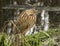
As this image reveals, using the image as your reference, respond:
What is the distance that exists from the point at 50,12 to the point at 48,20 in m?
0.34

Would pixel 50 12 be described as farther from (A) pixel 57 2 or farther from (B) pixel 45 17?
(A) pixel 57 2

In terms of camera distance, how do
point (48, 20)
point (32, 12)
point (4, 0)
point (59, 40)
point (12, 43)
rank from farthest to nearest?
point (4, 0) < point (48, 20) < point (59, 40) < point (32, 12) < point (12, 43)

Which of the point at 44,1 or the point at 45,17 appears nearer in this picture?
the point at 45,17

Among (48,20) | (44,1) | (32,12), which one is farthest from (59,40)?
(44,1)

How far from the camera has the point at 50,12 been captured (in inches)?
286

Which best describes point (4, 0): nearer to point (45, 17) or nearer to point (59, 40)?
point (45, 17)

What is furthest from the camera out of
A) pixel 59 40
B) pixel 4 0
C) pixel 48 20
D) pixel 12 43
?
pixel 4 0

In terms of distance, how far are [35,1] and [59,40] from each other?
4100 mm

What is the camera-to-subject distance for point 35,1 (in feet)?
26.7

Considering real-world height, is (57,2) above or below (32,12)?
below

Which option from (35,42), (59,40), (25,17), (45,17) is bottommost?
(45,17)

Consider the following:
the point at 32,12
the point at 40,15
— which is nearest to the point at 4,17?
the point at 40,15

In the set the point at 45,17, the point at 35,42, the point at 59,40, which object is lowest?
the point at 45,17

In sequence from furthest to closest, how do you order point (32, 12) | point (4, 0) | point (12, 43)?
point (4, 0) → point (32, 12) → point (12, 43)
